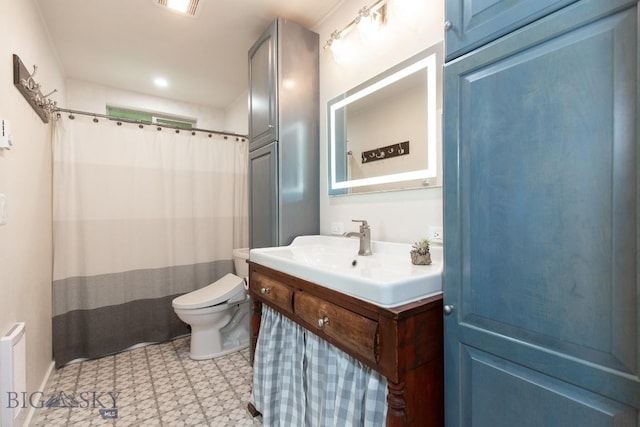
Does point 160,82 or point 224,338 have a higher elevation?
point 160,82

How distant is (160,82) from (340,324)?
2989 millimetres

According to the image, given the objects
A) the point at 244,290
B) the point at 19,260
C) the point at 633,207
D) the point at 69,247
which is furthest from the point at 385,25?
the point at 69,247

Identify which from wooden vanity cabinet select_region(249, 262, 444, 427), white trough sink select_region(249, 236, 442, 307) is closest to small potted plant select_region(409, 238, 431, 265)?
white trough sink select_region(249, 236, 442, 307)

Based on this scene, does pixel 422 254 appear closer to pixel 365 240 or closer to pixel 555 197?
pixel 365 240

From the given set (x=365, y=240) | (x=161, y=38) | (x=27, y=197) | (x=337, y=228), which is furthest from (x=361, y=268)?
(x=161, y=38)

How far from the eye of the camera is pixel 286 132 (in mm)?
1878

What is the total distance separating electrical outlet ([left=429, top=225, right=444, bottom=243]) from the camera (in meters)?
1.27

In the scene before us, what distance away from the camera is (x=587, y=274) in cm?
63

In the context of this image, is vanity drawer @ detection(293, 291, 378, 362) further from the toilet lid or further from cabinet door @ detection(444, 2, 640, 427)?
the toilet lid

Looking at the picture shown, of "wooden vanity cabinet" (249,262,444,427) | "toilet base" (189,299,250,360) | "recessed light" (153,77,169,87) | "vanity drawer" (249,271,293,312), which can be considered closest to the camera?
"wooden vanity cabinet" (249,262,444,427)

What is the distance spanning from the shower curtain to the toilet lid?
0.37 m

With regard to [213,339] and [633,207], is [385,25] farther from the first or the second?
[213,339]

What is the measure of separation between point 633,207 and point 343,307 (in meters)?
0.74

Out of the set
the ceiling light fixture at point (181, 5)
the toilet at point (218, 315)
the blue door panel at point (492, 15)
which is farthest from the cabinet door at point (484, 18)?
the toilet at point (218, 315)
